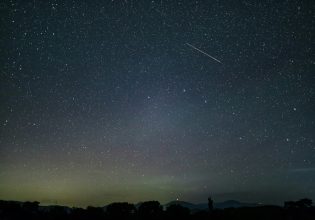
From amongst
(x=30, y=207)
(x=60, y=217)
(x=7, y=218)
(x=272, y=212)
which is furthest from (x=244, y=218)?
(x=30, y=207)

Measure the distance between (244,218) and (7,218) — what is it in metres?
37.8

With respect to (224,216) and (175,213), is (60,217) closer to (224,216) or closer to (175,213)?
(175,213)

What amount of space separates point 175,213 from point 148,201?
44.3 ft

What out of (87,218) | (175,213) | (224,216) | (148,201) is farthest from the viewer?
(148,201)

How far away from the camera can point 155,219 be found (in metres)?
44.7

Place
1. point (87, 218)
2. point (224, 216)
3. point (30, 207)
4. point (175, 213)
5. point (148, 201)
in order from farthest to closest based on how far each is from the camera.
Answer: point (30, 207) < point (148, 201) < point (87, 218) < point (175, 213) < point (224, 216)

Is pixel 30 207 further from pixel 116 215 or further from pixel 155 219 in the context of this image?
pixel 155 219

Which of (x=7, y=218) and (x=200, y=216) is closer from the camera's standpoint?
(x=200, y=216)

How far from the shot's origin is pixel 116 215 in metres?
49.2

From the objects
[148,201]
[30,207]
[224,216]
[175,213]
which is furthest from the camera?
[30,207]

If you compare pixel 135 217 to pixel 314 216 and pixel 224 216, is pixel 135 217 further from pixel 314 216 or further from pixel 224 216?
pixel 314 216

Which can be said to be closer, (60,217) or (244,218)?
(244,218)

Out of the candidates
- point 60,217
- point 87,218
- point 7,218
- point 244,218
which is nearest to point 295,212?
point 244,218

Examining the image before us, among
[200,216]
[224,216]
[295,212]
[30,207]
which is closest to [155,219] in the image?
[200,216]
